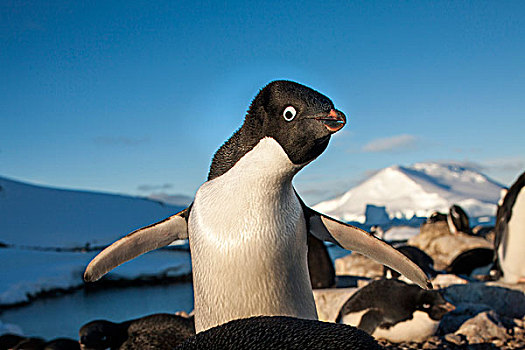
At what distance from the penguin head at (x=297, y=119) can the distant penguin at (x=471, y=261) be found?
5.42 metres

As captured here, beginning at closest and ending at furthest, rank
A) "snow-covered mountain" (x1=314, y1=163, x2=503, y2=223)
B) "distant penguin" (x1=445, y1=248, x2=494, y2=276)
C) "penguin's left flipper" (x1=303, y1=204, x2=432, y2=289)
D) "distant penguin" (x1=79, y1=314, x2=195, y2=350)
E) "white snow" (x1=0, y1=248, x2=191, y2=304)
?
"penguin's left flipper" (x1=303, y1=204, x2=432, y2=289) → "distant penguin" (x1=79, y1=314, x2=195, y2=350) → "distant penguin" (x1=445, y1=248, x2=494, y2=276) → "white snow" (x1=0, y1=248, x2=191, y2=304) → "snow-covered mountain" (x1=314, y1=163, x2=503, y2=223)

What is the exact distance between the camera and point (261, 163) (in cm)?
165

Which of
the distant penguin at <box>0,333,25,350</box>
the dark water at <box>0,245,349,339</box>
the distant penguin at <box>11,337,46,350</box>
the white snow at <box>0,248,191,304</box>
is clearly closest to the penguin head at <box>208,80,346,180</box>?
the distant penguin at <box>11,337,46,350</box>

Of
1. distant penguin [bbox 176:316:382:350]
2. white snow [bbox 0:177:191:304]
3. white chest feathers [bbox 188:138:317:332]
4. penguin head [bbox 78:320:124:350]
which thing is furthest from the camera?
white snow [bbox 0:177:191:304]

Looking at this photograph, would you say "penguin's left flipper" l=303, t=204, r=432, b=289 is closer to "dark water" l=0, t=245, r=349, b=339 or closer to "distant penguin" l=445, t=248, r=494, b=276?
"distant penguin" l=445, t=248, r=494, b=276

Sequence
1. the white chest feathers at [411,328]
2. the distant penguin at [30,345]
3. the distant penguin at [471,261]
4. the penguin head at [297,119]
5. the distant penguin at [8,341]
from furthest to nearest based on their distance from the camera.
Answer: the distant penguin at [471,261] < the distant penguin at [8,341] < the distant penguin at [30,345] < the white chest feathers at [411,328] < the penguin head at [297,119]

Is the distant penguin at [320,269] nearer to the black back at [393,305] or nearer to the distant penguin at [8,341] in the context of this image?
the black back at [393,305]

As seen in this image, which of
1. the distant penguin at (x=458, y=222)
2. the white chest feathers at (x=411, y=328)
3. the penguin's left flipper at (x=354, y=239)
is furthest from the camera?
the distant penguin at (x=458, y=222)

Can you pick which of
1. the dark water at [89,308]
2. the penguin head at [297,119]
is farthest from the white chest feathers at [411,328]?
the dark water at [89,308]

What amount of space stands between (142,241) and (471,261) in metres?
5.65

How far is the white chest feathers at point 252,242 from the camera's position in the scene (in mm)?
1668

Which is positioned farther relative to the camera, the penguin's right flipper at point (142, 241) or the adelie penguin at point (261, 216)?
the penguin's right flipper at point (142, 241)

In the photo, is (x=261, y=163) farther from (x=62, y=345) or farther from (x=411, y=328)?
(x=62, y=345)

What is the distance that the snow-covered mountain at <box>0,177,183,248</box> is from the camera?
1730 centimetres
